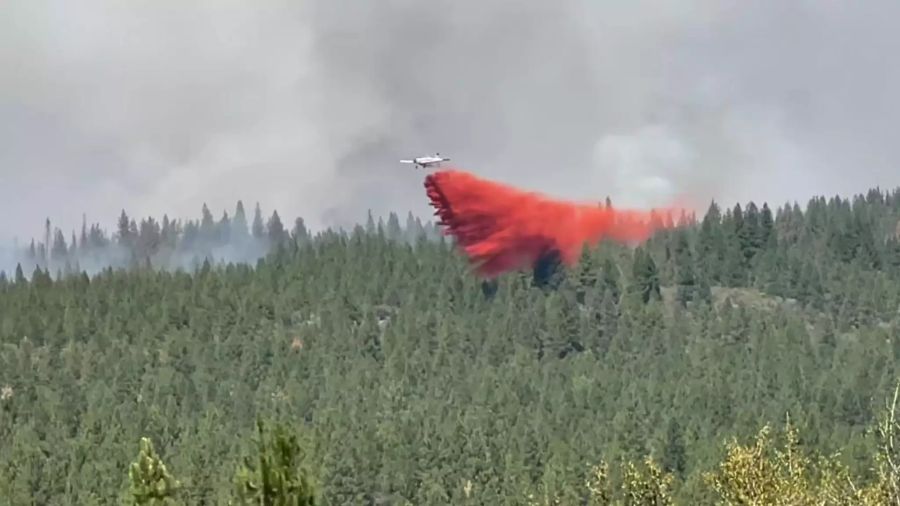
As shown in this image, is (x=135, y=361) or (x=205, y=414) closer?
(x=205, y=414)

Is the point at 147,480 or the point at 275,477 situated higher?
the point at 147,480

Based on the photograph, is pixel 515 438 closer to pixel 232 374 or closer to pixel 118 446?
pixel 118 446

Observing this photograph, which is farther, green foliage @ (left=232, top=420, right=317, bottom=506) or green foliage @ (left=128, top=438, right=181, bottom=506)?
green foliage @ (left=232, top=420, right=317, bottom=506)

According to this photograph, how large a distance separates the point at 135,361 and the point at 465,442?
65254 millimetres

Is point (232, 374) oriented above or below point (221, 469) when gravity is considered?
above

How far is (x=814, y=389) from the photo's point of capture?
576ft

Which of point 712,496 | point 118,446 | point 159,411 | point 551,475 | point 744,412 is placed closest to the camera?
point 712,496

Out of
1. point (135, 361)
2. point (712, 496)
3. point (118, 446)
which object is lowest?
point (712, 496)

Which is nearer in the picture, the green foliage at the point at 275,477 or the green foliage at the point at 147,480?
the green foliage at the point at 147,480

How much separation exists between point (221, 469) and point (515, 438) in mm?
33094

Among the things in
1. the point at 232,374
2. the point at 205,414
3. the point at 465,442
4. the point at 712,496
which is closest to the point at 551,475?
the point at 465,442

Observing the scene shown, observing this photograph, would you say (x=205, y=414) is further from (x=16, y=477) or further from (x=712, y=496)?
(x=712, y=496)

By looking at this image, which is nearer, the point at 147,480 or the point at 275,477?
the point at 275,477

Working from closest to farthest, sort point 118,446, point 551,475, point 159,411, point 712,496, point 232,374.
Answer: point 712,496 → point 551,475 → point 118,446 → point 159,411 → point 232,374
